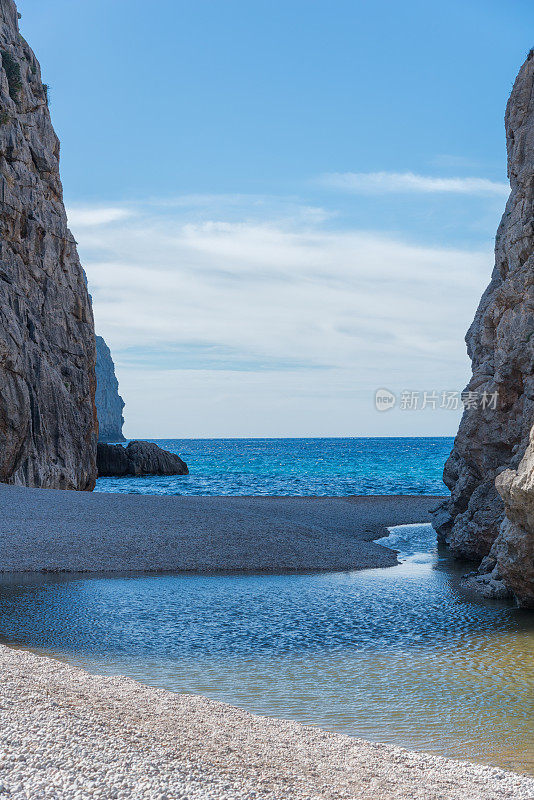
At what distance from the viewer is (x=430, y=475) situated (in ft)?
232

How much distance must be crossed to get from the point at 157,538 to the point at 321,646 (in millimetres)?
9878

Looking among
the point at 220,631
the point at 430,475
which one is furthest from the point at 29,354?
the point at 430,475

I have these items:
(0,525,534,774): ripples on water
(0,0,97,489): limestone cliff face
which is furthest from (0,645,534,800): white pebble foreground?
(0,0,97,489): limestone cliff face

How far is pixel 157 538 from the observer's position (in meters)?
20.1

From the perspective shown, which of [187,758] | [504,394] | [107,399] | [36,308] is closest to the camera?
[187,758]

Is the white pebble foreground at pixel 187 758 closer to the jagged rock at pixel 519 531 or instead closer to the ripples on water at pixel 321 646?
the ripples on water at pixel 321 646

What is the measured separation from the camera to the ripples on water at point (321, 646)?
7992 mm

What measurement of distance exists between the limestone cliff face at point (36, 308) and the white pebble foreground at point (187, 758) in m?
27.0

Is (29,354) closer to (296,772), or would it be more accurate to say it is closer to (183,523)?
(183,523)

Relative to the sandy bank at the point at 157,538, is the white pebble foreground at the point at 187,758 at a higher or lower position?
higher

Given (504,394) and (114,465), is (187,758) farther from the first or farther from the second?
(114,465)

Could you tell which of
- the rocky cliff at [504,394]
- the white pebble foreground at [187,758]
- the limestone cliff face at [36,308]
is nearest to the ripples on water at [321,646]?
the white pebble foreground at [187,758]

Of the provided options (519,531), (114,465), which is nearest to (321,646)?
(519,531)

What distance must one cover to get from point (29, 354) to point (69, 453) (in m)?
5.82
